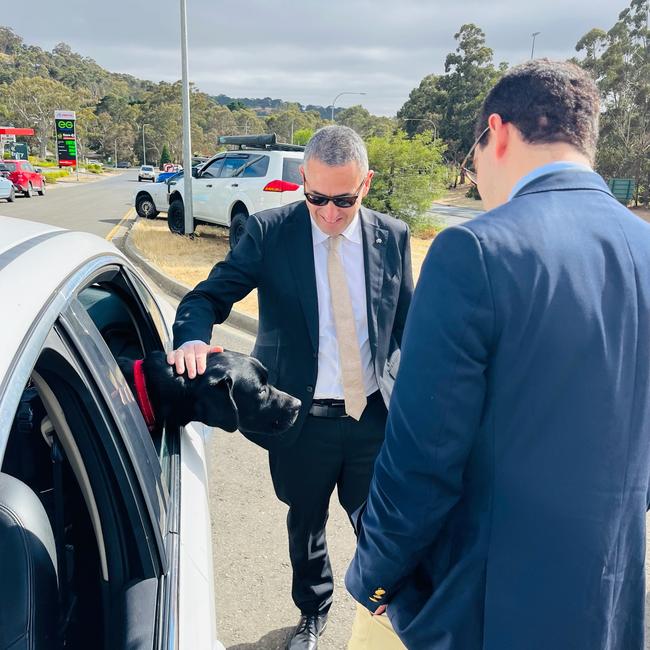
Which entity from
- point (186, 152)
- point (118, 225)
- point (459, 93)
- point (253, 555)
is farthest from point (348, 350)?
point (459, 93)

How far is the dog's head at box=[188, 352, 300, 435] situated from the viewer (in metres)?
1.84

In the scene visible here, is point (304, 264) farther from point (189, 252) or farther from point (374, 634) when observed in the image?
point (189, 252)

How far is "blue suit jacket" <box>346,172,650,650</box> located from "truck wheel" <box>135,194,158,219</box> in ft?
56.1

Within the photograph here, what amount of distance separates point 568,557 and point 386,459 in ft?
1.26

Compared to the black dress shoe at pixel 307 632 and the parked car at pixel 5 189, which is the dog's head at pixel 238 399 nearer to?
the black dress shoe at pixel 307 632

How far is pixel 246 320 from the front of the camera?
7.55 meters

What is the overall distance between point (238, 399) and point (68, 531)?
0.59 m

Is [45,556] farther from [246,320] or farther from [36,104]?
[36,104]

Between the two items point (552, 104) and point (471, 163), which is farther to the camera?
point (471, 163)

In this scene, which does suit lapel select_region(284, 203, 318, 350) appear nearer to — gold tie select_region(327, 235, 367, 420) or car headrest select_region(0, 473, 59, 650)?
gold tie select_region(327, 235, 367, 420)

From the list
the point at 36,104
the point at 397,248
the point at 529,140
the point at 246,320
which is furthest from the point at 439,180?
the point at 36,104

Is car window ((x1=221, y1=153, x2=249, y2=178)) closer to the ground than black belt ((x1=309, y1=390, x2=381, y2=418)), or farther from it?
farther from it

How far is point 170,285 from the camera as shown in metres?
9.23

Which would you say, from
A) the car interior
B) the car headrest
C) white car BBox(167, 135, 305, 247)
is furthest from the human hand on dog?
white car BBox(167, 135, 305, 247)
